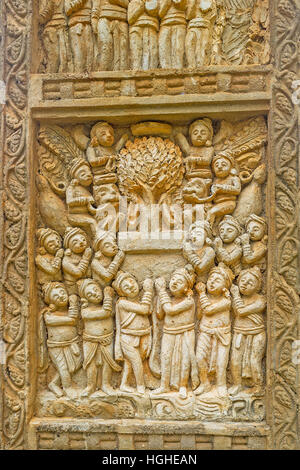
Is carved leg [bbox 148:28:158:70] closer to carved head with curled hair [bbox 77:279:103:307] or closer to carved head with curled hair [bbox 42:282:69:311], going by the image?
carved head with curled hair [bbox 77:279:103:307]

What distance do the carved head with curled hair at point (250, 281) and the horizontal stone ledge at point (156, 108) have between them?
124 centimetres

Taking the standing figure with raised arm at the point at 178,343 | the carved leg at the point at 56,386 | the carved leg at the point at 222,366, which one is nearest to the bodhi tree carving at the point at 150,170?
the standing figure with raised arm at the point at 178,343

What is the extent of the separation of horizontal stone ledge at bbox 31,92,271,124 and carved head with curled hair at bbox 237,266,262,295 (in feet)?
4.08

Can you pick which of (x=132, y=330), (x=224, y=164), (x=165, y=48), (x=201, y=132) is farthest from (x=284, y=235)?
(x=165, y=48)

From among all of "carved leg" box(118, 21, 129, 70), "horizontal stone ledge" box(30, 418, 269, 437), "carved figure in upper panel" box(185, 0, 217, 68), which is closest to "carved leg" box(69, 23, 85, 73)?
"carved leg" box(118, 21, 129, 70)

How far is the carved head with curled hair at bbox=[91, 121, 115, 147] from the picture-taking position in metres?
5.45

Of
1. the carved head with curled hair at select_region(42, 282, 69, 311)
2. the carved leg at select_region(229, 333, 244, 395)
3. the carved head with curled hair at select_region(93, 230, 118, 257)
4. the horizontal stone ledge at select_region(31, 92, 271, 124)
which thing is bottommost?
the carved leg at select_region(229, 333, 244, 395)

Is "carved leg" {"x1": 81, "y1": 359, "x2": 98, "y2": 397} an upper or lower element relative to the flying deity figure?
lower

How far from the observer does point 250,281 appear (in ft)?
17.1

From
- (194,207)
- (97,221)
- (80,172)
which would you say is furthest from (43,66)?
(194,207)

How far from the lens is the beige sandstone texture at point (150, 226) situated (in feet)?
17.0

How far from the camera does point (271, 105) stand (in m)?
5.26

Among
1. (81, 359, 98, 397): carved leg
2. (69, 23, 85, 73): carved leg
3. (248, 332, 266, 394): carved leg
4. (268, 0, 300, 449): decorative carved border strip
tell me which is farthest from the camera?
(69, 23, 85, 73): carved leg
